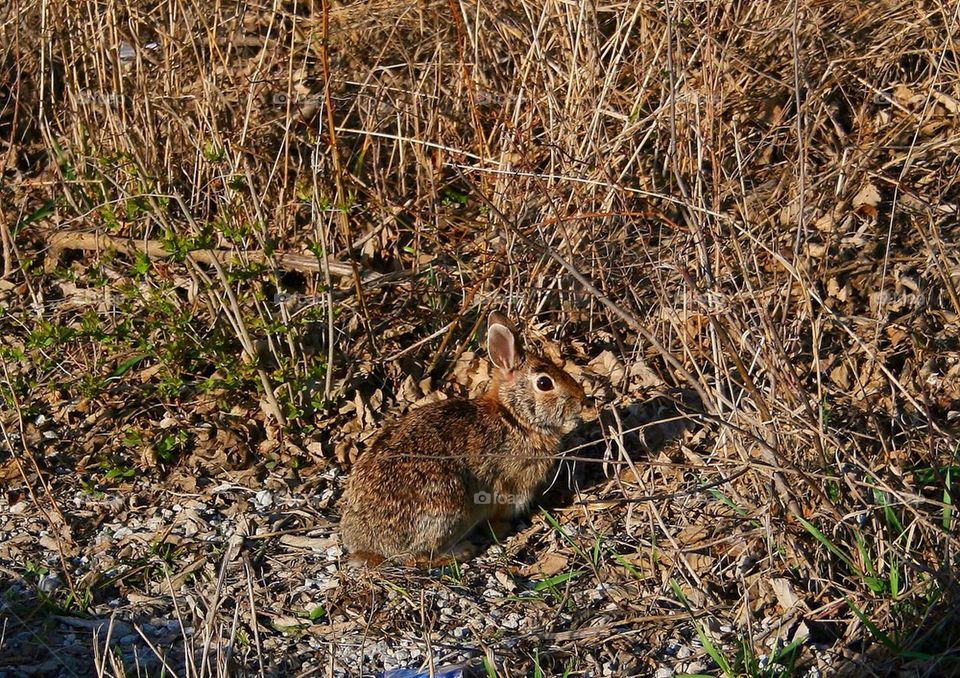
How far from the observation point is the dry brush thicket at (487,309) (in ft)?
15.2

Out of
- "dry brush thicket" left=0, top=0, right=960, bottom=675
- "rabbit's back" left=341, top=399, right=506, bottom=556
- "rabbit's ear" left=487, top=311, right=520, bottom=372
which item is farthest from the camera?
"rabbit's ear" left=487, top=311, right=520, bottom=372

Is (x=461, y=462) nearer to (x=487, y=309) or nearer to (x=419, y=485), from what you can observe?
(x=419, y=485)

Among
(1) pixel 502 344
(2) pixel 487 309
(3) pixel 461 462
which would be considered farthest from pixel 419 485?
(2) pixel 487 309

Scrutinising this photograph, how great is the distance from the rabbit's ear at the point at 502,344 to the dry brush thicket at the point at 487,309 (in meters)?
0.45

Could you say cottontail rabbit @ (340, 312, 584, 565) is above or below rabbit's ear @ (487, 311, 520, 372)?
below

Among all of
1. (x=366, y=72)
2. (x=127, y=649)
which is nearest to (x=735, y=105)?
(x=366, y=72)

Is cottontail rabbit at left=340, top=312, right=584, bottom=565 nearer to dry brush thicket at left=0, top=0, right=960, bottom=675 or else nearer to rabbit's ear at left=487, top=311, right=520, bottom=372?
rabbit's ear at left=487, top=311, right=520, bottom=372

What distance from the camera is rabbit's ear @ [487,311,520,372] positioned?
561 centimetres

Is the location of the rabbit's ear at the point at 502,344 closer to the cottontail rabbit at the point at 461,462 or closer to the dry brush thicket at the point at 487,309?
the cottontail rabbit at the point at 461,462

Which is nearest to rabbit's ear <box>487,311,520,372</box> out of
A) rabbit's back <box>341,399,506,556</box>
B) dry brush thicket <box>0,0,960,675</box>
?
rabbit's back <box>341,399,506,556</box>

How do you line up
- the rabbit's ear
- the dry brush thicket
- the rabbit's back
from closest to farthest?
1. the dry brush thicket
2. the rabbit's back
3. the rabbit's ear

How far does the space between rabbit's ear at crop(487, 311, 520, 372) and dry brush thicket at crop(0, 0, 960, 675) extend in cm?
45

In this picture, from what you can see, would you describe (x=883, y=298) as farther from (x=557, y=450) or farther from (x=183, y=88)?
(x=183, y=88)

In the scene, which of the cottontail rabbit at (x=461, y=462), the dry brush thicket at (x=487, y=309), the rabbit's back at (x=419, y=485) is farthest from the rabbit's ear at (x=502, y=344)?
the dry brush thicket at (x=487, y=309)
